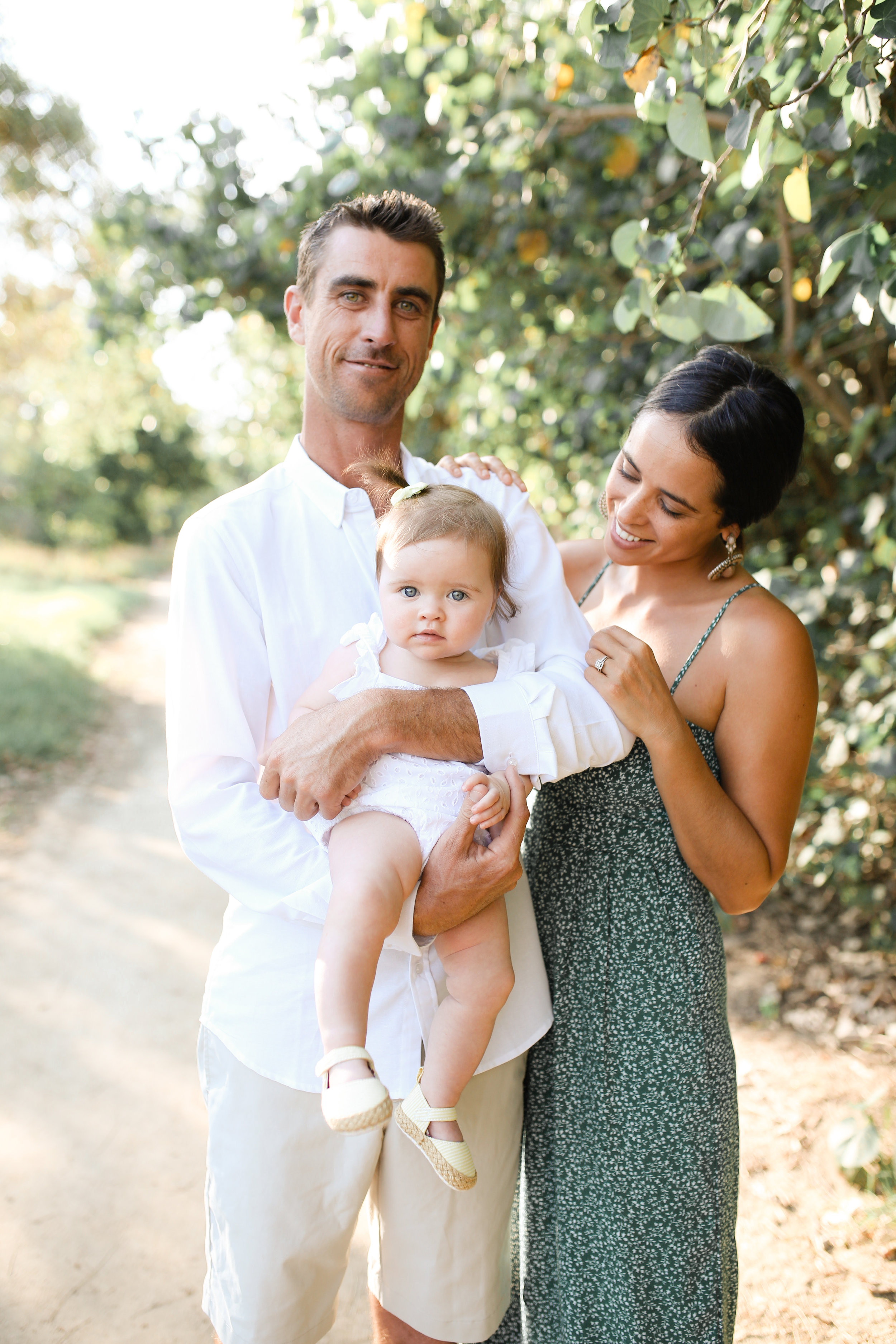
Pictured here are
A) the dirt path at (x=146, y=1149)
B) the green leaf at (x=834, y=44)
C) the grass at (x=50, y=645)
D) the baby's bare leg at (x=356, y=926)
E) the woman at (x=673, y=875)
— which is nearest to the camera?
the baby's bare leg at (x=356, y=926)

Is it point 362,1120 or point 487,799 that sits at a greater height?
point 487,799

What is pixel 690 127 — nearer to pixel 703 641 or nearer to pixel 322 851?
pixel 703 641

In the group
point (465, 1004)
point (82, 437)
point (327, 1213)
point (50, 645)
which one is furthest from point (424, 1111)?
point (82, 437)

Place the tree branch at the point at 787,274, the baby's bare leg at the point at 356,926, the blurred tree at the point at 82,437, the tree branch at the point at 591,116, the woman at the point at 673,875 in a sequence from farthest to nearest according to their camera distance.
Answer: the blurred tree at the point at 82,437
the tree branch at the point at 591,116
the tree branch at the point at 787,274
the woman at the point at 673,875
the baby's bare leg at the point at 356,926

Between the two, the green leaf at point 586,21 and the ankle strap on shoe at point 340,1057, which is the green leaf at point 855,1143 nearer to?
the ankle strap on shoe at point 340,1057

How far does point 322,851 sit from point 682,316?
4.55 ft

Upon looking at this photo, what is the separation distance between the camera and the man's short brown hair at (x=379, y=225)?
187 cm

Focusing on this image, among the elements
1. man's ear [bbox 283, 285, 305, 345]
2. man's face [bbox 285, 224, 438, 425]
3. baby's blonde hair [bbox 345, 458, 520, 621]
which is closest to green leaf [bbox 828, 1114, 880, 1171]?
baby's blonde hair [bbox 345, 458, 520, 621]

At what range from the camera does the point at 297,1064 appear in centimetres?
160

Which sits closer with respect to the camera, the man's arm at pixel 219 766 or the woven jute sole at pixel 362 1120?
the woven jute sole at pixel 362 1120

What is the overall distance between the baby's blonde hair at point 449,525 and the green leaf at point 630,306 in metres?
0.57

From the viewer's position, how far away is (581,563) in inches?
86.4

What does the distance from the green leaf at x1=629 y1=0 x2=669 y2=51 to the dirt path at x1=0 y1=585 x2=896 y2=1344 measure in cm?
312

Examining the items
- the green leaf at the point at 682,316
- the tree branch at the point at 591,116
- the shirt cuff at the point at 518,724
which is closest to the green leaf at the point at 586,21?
the green leaf at the point at 682,316
